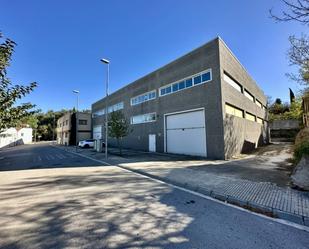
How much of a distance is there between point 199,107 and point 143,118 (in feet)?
31.7

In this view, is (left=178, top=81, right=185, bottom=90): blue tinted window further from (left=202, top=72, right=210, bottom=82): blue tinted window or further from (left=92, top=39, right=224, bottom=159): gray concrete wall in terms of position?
(left=202, top=72, right=210, bottom=82): blue tinted window

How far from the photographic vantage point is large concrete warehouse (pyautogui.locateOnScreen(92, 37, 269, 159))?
15375mm

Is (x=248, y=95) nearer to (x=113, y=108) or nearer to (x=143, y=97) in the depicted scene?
(x=143, y=97)

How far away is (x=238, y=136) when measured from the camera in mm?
17641

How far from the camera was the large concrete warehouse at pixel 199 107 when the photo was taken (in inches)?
605

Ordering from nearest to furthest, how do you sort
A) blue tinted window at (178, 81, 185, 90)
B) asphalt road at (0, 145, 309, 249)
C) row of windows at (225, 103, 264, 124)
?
asphalt road at (0, 145, 309, 249) < row of windows at (225, 103, 264, 124) < blue tinted window at (178, 81, 185, 90)

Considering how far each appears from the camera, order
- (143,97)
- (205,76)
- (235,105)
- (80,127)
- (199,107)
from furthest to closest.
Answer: (80,127), (143,97), (235,105), (199,107), (205,76)

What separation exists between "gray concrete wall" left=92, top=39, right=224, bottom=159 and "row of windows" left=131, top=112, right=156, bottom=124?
45cm

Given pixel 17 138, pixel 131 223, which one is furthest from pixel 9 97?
pixel 17 138

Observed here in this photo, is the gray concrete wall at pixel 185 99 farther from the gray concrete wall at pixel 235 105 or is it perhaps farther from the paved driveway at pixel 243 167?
the paved driveway at pixel 243 167

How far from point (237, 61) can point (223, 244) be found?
2030 cm

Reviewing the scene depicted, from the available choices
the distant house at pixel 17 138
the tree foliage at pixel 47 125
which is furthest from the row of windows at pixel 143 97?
the tree foliage at pixel 47 125

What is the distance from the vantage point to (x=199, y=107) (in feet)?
54.5

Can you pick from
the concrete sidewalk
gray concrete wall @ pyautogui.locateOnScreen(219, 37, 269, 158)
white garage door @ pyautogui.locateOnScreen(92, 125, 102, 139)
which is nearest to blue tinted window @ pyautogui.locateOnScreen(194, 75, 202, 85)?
gray concrete wall @ pyautogui.locateOnScreen(219, 37, 269, 158)
